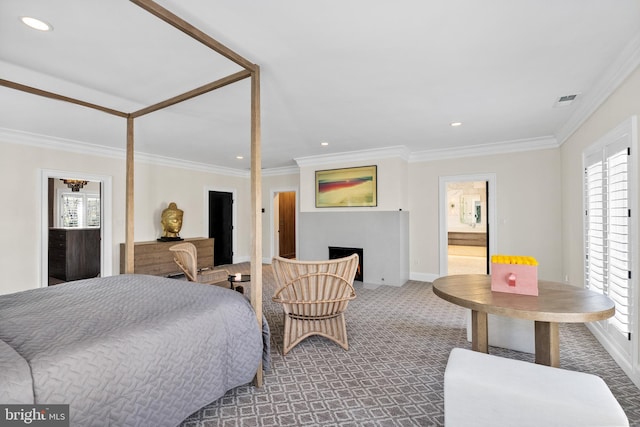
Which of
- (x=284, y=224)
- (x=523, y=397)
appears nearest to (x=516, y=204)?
(x=523, y=397)

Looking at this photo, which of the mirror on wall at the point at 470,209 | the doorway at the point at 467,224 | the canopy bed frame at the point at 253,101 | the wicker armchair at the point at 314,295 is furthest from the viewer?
the mirror on wall at the point at 470,209

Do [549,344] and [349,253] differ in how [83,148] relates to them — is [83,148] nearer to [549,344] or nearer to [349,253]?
[349,253]

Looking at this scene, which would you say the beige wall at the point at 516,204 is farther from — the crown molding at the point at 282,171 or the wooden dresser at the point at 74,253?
the wooden dresser at the point at 74,253

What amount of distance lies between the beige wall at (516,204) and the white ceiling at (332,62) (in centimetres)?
90

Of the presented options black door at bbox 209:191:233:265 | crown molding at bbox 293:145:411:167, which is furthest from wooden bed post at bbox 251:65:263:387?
black door at bbox 209:191:233:265

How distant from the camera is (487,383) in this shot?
4.89 feet

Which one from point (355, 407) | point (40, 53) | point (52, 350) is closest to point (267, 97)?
point (40, 53)

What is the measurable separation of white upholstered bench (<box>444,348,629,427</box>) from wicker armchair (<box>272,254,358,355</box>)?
1256 millimetres

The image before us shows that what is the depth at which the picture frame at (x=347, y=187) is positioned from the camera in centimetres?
568

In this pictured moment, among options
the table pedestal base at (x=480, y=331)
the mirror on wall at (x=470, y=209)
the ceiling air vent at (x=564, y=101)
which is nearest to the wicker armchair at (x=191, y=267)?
the table pedestal base at (x=480, y=331)

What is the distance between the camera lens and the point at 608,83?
270 cm

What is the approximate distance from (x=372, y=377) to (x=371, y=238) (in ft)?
11.5

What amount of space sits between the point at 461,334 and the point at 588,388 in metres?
1.90

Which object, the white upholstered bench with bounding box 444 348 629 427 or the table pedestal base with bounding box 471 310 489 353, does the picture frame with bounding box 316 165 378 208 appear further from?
the white upholstered bench with bounding box 444 348 629 427
